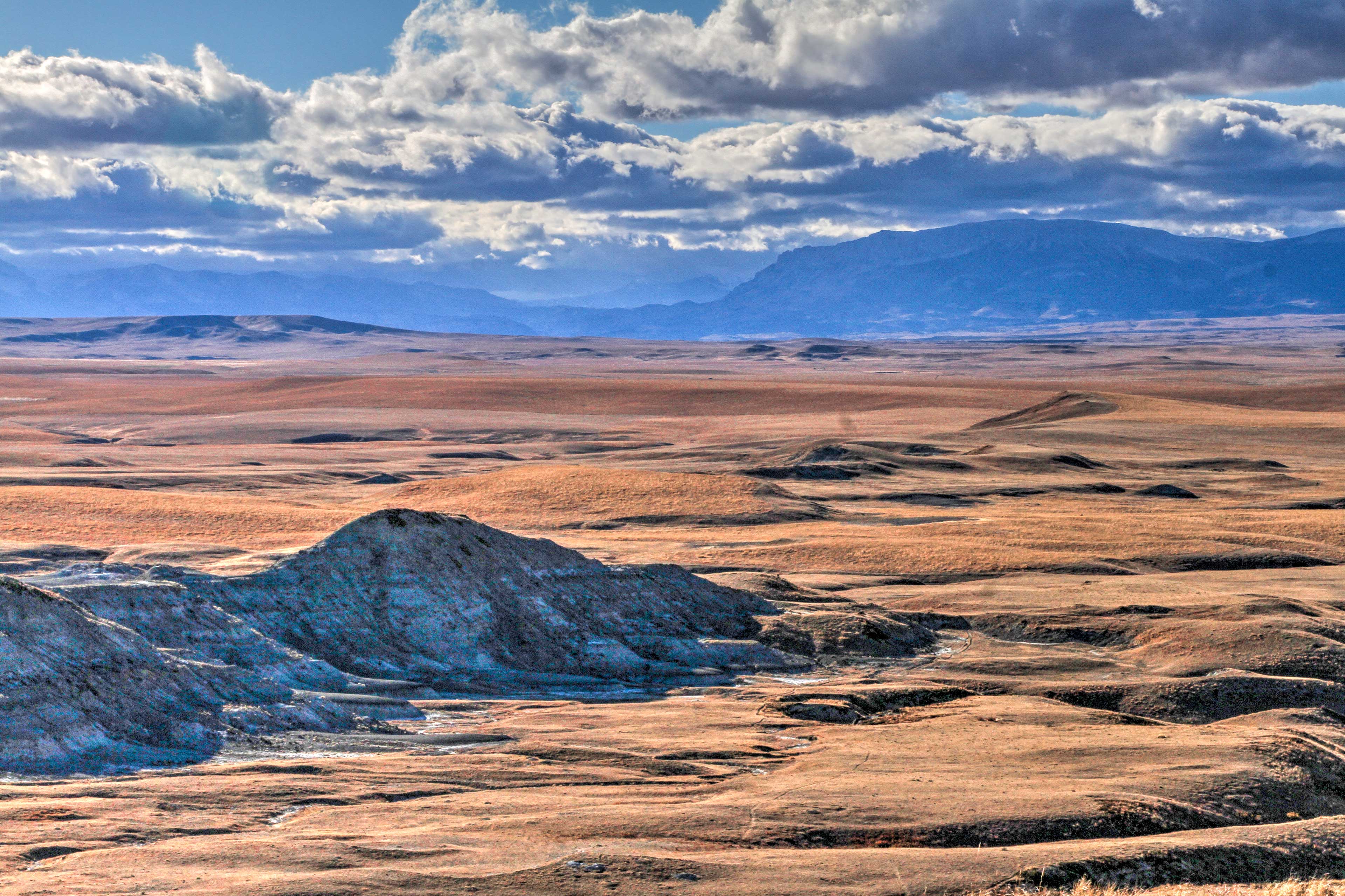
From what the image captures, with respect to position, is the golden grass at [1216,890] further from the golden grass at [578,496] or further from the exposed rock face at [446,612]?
the golden grass at [578,496]

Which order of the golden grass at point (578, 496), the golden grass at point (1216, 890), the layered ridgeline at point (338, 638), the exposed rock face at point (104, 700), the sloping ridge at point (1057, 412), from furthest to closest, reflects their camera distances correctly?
1. the sloping ridge at point (1057, 412)
2. the golden grass at point (578, 496)
3. the layered ridgeline at point (338, 638)
4. the exposed rock face at point (104, 700)
5. the golden grass at point (1216, 890)

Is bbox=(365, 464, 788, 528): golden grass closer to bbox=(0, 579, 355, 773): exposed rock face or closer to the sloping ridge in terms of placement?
bbox=(0, 579, 355, 773): exposed rock face

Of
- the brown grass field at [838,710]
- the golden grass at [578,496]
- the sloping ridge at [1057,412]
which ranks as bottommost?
the brown grass field at [838,710]

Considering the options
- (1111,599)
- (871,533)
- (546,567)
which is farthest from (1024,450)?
(546,567)

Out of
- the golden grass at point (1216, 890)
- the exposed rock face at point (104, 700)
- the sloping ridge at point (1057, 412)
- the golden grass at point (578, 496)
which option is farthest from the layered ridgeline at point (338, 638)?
the sloping ridge at point (1057, 412)

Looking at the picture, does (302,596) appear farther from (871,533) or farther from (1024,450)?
(1024,450)

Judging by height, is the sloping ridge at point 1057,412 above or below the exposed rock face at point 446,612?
above

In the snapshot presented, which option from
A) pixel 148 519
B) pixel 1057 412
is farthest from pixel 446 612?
pixel 1057 412
